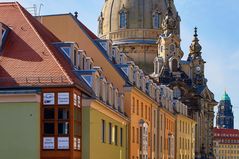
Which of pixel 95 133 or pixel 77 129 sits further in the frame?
pixel 95 133

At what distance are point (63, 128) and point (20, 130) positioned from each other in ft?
6.94

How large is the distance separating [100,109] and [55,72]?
5.73 m

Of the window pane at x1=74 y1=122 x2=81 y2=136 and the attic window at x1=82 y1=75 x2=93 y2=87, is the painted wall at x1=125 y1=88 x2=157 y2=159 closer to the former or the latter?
the attic window at x1=82 y1=75 x2=93 y2=87

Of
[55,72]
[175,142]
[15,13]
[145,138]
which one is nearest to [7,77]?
[55,72]

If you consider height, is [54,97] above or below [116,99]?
below

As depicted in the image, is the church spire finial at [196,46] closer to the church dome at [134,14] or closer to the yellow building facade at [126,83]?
the church dome at [134,14]

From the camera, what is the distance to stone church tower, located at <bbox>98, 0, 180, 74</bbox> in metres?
141

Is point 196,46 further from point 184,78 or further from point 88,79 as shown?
point 88,79

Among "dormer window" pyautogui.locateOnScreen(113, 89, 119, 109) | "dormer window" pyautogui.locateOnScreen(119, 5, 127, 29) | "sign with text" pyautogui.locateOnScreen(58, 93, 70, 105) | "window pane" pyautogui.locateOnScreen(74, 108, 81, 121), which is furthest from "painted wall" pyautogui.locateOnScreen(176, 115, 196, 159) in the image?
"sign with text" pyautogui.locateOnScreen(58, 93, 70, 105)

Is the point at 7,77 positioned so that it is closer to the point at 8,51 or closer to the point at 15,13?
the point at 8,51

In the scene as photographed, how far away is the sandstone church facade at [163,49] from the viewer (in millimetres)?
137125

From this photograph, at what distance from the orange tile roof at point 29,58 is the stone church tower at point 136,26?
9799cm

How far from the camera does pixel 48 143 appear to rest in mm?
36531

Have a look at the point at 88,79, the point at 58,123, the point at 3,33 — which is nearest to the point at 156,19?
the point at 88,79
